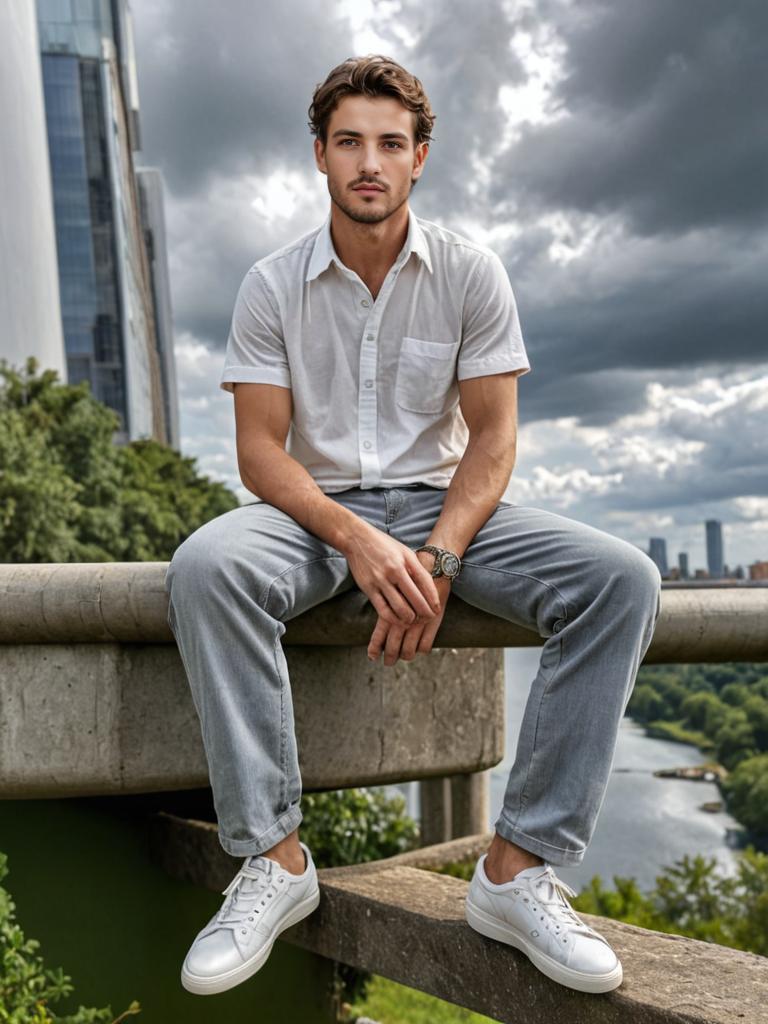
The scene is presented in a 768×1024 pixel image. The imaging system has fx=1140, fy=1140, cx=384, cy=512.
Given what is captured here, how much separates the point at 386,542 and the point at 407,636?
22cm

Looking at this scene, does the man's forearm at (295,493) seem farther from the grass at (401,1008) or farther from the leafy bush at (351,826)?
the grass at (401,1008)

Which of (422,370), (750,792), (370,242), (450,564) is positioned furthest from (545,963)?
(750,792)

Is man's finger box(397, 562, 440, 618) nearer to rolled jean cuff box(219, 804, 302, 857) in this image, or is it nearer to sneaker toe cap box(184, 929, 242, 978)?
rolled jean cuff box(219, 804, 302, 857)

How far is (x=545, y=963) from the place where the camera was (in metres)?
2.29

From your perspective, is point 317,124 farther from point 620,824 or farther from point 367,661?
point 620,824

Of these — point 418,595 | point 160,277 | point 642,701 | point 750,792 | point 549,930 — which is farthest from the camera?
point 160,277

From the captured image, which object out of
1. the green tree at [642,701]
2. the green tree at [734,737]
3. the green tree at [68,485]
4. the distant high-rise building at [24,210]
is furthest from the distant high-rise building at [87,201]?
the green tree at [642,701]

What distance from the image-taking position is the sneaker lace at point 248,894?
7.84 ft

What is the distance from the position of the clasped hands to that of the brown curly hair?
1123 millimetres

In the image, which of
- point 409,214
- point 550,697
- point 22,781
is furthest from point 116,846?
point 409,214

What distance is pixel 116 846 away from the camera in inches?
147

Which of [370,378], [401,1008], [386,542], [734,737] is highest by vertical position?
[370,378]

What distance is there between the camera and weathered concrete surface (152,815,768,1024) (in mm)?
2252

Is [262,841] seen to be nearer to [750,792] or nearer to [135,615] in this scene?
[135,615]
